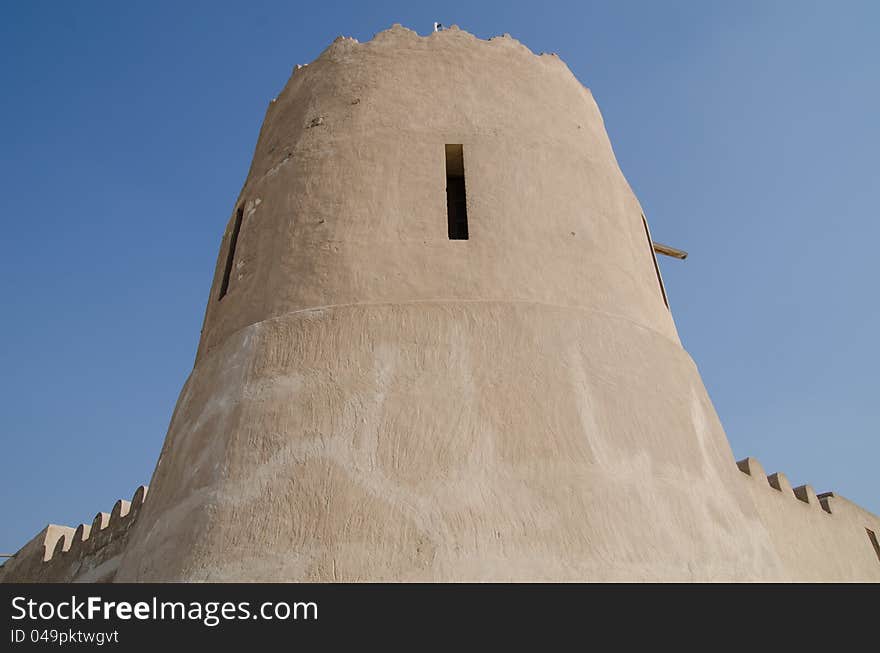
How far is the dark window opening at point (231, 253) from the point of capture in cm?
584

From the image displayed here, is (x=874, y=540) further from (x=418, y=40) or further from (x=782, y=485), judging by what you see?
(x=418, y=40)

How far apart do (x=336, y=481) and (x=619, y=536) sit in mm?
1507

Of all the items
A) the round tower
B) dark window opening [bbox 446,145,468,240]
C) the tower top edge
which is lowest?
the round tower

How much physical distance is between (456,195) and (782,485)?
472 cm

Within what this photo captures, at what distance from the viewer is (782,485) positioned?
7.81 metres

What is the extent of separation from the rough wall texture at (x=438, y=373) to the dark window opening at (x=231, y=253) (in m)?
0.17

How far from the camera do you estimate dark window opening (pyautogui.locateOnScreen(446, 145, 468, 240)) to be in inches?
220

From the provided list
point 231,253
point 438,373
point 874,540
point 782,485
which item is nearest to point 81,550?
point 231,253

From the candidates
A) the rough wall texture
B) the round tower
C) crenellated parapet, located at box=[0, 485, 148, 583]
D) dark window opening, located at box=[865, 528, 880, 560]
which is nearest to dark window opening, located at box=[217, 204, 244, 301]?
the round tower

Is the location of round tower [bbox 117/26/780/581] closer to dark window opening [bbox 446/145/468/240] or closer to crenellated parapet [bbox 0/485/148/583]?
dark window opening [bbox 446/145/468/240]

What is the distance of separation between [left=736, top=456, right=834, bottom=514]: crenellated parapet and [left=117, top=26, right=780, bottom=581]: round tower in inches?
93.3

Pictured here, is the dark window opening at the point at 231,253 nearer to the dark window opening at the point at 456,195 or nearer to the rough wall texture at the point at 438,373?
the rough wall texture at the point at 438,373
